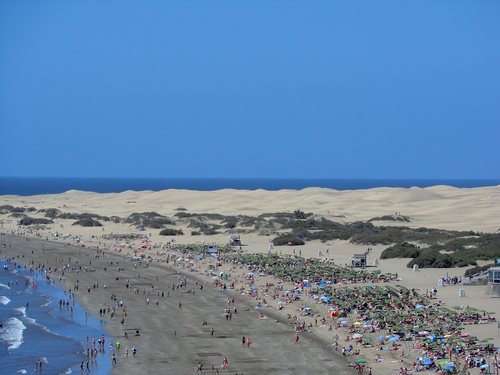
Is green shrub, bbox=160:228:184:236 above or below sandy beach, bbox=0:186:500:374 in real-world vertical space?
above

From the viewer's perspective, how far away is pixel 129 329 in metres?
44.7

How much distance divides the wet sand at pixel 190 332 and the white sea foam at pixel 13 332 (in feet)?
15.5

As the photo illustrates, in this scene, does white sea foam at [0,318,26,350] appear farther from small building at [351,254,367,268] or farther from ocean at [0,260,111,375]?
small building at [351,254,367,268]

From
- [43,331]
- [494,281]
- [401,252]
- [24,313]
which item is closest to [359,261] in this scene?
[401,252]

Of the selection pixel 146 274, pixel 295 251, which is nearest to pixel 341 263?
pixel 295 251

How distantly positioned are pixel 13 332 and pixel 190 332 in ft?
31.3

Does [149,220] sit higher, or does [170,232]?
[149,220]

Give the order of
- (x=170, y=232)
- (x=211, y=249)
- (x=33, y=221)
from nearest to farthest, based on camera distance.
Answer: (x=211, y=249) → (x=170, y=232) → (x=33, y=221)

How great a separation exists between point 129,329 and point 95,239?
4862 centimetres

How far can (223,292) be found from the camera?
5678 cm

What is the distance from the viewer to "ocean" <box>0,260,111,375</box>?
3712cm

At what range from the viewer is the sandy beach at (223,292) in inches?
1486

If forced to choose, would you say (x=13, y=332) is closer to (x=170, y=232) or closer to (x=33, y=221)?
(x=170, y=232)

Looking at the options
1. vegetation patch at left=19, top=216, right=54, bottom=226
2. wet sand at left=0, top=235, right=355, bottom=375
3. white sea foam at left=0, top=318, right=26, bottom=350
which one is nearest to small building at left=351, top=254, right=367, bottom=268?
wet sand at left=0, top=235, right=355, bottom=375
